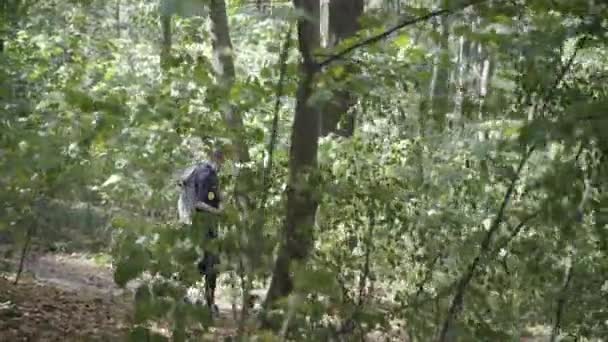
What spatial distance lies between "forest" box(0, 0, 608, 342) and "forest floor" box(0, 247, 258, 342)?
586mm

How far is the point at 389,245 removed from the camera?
4.68 metres

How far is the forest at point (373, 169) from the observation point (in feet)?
10.8

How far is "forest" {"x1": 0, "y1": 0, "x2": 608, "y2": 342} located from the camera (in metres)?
3.29

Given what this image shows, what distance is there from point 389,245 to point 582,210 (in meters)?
1.53

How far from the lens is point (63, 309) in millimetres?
7234

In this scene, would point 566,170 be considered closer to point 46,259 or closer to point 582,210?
point 582,210

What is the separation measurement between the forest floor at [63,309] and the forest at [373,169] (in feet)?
1.92

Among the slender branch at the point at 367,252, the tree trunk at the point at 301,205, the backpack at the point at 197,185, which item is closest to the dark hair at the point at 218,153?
the tree trunk at the point at 301,205

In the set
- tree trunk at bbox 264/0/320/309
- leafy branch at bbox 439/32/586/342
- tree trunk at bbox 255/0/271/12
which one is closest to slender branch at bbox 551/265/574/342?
leafy branch at bbox 439/32/586/342

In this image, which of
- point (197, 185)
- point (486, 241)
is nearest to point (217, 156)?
point (486, 241)

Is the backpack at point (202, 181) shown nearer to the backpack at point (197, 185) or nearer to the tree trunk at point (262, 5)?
the backpack at point (197, 185)

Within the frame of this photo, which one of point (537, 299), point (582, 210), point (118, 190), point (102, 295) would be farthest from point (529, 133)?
point (102, 295)

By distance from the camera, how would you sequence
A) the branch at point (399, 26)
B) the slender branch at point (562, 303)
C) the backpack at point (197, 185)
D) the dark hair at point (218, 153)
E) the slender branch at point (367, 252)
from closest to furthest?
the branch at point (399, 26), the dark hair at point (218, 153), the slender branch at point (562, 303), the slender branch at point (367, 252), the backpack at point (197, 185)

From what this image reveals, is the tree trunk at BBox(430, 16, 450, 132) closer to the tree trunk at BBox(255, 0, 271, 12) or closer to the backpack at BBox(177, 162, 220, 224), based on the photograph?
the tree trunk at BBox(255, 0, 271, 12)
